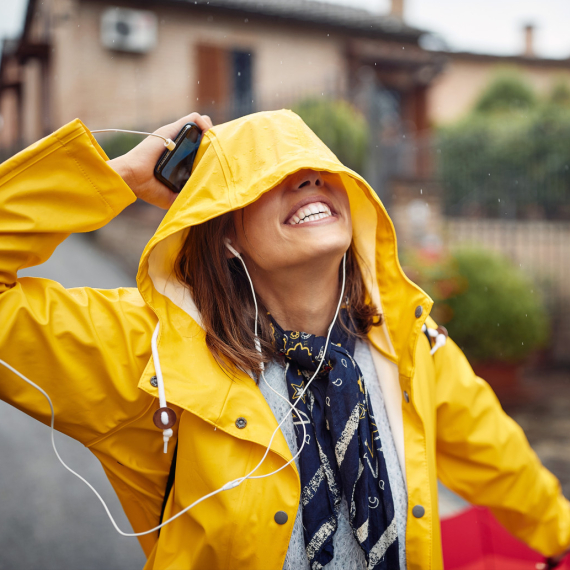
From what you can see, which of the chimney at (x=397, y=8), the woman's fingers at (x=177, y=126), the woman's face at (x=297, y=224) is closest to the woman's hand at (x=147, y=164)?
the woman's fingers at (x=177, y=126)

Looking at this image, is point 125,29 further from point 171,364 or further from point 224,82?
point 171,364

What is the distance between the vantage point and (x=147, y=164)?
4.88 ft

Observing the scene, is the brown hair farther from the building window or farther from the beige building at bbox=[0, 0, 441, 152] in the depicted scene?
the building window

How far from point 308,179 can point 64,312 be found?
0.74m

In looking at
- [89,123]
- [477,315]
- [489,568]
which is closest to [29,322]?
[489,568]

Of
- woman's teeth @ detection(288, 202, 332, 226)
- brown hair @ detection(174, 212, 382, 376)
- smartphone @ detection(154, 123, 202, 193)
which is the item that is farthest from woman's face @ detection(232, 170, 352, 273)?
smartphone @ detection(154, 123, 202, 193)

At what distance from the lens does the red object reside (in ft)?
6.45

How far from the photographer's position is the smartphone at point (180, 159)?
1.48 meters

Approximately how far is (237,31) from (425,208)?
4137 mm

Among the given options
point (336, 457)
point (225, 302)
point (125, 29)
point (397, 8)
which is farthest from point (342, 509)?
Result: point (397, 8)

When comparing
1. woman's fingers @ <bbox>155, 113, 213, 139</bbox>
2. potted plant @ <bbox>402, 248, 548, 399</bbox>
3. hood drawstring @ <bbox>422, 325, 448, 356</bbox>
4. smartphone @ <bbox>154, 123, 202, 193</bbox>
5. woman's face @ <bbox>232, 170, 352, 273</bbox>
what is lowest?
potted plant @ <bbox>402, 248, 548, 399</bbox>

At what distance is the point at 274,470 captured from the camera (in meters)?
1.31

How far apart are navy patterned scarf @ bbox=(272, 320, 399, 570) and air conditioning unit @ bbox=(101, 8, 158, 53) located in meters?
3.86

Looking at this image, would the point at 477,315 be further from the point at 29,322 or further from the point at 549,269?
the point at 29,322
